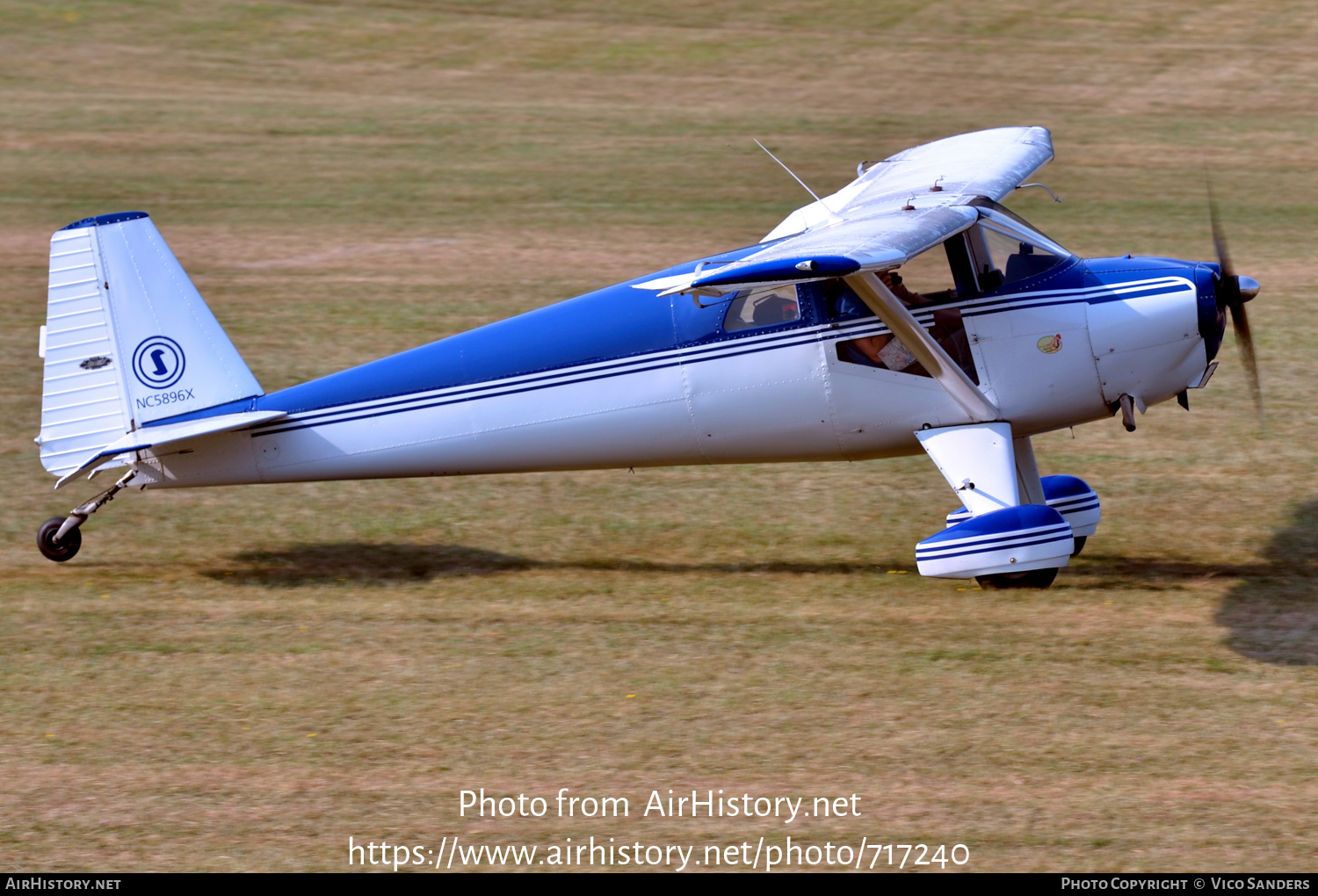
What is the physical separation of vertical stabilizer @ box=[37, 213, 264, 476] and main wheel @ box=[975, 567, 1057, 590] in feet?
17.3

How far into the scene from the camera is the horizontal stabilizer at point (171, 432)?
9.92m

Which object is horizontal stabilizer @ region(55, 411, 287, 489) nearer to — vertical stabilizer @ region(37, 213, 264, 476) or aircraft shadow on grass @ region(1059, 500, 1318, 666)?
vertical stabilizer @ region(37, 213, 264, 476)

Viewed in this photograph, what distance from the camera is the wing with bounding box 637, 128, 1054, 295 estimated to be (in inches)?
326

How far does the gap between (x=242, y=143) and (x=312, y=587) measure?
52.8 ft

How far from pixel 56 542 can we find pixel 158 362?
158cm

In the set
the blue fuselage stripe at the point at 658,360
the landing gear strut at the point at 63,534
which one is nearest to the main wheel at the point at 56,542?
the landing gear strut at the point at 63,534

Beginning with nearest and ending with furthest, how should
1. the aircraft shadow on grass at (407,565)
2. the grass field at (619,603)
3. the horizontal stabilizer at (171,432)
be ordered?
1. the grass field at (619,603)
2. the horizontal stabilizer at (171,432)
3. the aircraft shadow on grass at (407,565)

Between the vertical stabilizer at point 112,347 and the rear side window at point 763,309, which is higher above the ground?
the vertical stabilizer at point 112,347

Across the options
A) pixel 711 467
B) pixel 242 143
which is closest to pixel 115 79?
pixel 242 143

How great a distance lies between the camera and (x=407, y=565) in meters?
10.8

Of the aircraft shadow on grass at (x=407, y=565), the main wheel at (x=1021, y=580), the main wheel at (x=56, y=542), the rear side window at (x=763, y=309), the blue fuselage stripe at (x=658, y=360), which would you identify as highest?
the rear side window at (x=763, y=309)

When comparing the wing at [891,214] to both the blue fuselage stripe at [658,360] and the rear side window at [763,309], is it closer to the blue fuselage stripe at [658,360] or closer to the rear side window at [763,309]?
the rear side window at [763,309]

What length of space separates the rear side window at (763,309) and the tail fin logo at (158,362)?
375cm

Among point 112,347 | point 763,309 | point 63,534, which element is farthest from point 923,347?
point 63,534
